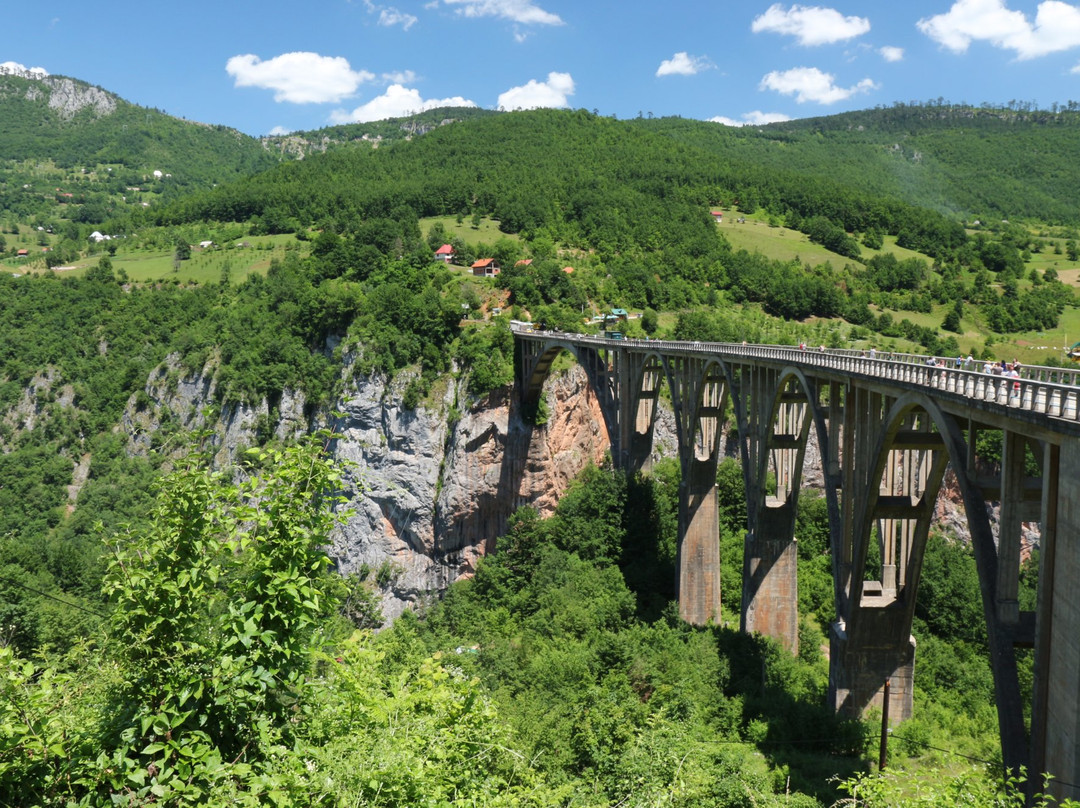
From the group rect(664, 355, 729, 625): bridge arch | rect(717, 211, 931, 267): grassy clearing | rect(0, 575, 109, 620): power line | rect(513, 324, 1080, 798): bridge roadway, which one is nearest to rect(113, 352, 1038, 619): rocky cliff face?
rect(513, 324, 1080, 798): bridge roadway

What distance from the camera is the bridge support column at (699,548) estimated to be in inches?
1615

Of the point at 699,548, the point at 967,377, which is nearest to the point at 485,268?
the point at 699,548

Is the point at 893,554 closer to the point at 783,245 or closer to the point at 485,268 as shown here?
the point at 485,268

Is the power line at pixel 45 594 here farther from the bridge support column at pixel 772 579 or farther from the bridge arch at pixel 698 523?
the bridge support column at pixel 772 579

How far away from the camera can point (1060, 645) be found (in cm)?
1337

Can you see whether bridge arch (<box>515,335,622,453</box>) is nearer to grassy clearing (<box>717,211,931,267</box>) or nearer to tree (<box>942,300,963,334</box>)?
tree (<box>942,300,963,334</box>)

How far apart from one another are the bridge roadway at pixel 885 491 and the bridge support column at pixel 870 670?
46mm

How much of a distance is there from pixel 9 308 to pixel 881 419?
114m

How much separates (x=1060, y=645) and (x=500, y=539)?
4394 centimetres

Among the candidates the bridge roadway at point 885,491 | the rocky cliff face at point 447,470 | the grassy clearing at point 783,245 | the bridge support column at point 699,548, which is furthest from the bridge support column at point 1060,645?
the grassy clearing at point 783,245

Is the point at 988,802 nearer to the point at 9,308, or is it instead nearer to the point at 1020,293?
the point at 1020,293

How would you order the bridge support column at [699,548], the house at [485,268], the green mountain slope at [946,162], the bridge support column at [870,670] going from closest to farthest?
the bridge support column at [870,670] < the bridge support column at [699,548] < the house at [485,268] < the green mountain slope at [946,162]

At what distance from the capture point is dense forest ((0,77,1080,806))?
915 cm

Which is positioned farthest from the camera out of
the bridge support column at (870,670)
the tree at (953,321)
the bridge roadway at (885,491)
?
Answer: the tree at (953,321)
